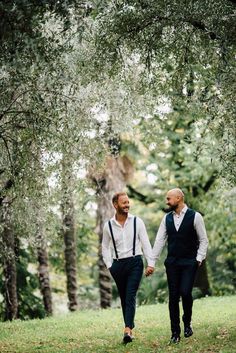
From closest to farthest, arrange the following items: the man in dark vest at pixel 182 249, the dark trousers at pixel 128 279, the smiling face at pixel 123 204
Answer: the man in dark vest at pixel 182 249 < the dark trousers at pixel 128 279 < the smiling face at pixel 123 204

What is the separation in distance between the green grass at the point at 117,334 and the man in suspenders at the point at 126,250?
2.15 ft

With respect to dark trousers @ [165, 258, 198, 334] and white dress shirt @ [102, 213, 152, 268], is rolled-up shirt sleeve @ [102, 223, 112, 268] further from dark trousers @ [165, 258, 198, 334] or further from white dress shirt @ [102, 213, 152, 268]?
dark trousers @ [165, 258, 198, 334]

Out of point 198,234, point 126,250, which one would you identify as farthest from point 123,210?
point 198,234

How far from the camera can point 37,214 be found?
14141mm

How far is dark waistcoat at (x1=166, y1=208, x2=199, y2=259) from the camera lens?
9516 mm

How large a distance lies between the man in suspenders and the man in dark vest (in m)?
0.29

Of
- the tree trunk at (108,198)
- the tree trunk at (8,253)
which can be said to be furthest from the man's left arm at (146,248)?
the tree trunk at (108,198)

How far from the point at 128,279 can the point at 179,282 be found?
0.79m

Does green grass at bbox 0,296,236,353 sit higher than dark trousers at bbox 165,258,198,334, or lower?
lower

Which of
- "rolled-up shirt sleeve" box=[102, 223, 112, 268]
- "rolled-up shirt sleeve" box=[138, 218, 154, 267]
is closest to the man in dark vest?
"rolled-up shirt sleeve" box=[138, 218, 154, 267]

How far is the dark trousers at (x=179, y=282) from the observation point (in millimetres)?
9516

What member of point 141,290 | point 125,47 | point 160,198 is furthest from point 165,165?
point 125,47

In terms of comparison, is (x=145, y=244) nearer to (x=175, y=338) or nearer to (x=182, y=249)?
(x=182, y=249)

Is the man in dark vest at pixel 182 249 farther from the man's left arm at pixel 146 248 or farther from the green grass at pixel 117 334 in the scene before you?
the green grass at pixel 117 334
